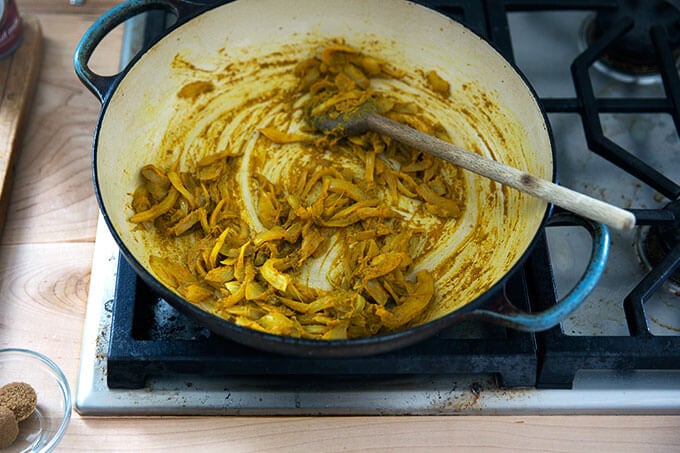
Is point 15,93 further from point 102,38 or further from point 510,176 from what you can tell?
point 510,176

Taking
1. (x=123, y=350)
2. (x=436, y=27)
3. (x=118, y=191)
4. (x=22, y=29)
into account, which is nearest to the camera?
(x=123, y=350)

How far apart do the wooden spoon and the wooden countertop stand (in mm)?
288

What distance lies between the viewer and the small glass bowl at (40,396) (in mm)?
1007

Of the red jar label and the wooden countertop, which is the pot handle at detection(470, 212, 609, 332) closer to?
the wooden countertop

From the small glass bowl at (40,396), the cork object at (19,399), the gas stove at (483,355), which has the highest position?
the gas stove at (483,355)

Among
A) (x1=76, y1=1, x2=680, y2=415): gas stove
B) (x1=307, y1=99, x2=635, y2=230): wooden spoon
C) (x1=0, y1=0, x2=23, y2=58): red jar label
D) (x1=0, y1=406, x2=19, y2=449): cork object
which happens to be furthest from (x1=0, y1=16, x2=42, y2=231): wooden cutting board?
(x1=307, y1=99, x2=635, y2=230): wooden spoon

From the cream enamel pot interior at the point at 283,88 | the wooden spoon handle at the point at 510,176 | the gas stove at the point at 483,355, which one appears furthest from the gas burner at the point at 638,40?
the wooden spoon handle at the point at 510,176

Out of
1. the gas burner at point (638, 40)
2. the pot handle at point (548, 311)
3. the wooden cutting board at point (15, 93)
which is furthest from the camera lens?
the gas burner at point (638, 40)

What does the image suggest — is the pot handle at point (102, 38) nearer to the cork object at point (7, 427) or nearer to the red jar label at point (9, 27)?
the red jar label at point (9, 27)

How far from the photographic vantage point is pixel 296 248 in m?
1.15

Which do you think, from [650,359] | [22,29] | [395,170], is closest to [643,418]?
[650,359]

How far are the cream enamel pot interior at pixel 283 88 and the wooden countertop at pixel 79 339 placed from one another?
14cm

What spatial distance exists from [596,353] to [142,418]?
1.94ft

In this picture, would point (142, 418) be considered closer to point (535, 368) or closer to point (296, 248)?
point (296, 248)
